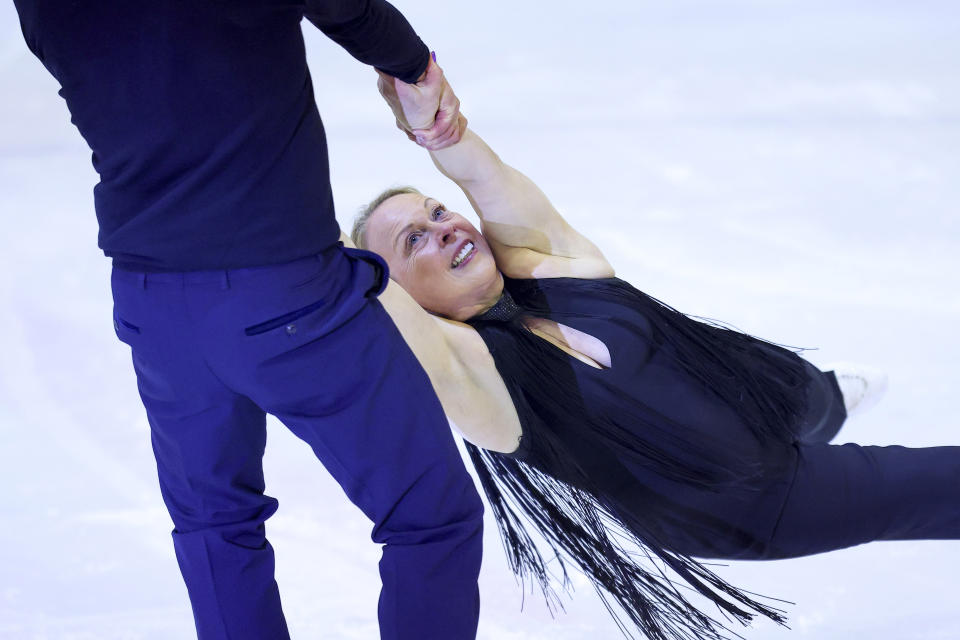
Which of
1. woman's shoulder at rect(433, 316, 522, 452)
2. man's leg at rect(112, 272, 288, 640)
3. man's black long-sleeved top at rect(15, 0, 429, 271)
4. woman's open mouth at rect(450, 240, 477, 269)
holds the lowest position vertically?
man's leg at rect(112, 272, 288, 640)

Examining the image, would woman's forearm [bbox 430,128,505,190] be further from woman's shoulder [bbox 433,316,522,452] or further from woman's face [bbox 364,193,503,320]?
woman's shoulder [bbox 433,316,522,452]

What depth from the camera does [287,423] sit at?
1.23 meters

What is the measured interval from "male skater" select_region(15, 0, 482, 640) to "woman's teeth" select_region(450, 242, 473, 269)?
48 cm

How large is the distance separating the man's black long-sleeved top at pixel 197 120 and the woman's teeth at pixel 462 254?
59cm

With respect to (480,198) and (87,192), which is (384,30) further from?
(87,192)

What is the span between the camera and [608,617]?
1.87 metres

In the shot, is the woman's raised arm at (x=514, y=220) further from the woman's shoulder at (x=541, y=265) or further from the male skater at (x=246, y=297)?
the male skater at (x=246, y=297)

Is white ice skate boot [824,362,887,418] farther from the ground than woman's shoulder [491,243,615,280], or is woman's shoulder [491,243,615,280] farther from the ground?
white ice skate boot [824,362,887,418]

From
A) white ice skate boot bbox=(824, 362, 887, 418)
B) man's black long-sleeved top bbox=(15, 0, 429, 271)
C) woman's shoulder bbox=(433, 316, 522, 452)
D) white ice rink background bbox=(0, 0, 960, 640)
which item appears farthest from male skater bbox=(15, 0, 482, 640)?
white ice skate boot bbox=(824, 362, 887, 418)

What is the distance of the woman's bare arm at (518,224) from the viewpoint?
5.86 ft

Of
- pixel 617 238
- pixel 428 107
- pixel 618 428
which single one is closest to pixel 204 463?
pixel 428 107

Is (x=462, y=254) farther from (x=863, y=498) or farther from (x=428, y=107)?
(x=863, y=498)

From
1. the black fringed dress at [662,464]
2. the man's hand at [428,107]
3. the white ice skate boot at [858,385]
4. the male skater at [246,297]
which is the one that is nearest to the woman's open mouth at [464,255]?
the black fringed dress at [662,464]

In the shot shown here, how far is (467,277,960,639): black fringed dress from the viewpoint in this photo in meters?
1.67
